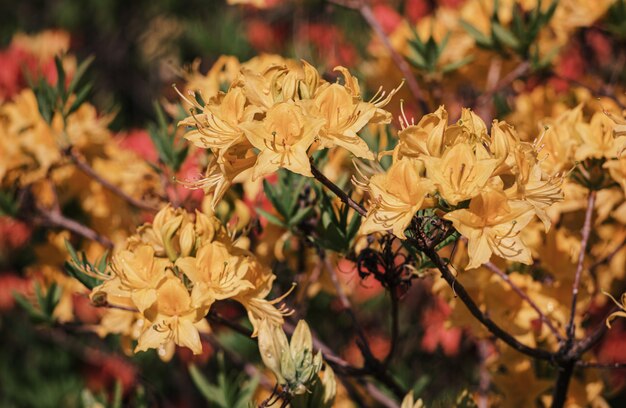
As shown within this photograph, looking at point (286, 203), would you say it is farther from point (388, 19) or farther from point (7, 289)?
point (7, 289)

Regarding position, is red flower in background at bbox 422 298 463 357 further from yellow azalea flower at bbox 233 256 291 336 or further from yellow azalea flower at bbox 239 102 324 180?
yellow azalea flower at bbox 239 102 324 180

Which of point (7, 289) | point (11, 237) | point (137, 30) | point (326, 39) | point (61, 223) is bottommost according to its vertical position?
point (7, 289)

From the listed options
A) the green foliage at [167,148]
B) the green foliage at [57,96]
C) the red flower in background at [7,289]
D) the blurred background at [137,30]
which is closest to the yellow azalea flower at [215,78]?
the green foliage at [167,148]

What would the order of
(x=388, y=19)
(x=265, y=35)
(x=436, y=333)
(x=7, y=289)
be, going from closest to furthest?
1. (x=436, y=333)
2. (x=388, y=19)
3. (x=7, y=289)
4. (x=265, y=35)

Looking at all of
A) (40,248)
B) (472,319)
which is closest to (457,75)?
(472,319)

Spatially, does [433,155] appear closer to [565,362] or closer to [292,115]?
[292,115]

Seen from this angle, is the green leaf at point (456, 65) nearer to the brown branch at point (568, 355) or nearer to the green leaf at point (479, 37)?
the green leaf at point (479, 37)

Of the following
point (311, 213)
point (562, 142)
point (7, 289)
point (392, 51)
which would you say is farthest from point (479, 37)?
point (7, 289)
